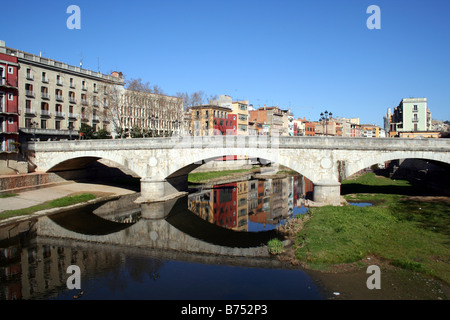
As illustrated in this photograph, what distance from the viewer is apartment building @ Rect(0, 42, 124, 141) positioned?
47562 mm

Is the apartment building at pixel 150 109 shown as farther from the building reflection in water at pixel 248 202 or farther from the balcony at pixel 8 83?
the building reflection in water at pixel 248 202

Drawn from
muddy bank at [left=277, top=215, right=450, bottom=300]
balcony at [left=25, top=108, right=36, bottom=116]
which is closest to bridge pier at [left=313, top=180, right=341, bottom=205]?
muddy bank at [left=277, top=215, right=450, bottom=300]

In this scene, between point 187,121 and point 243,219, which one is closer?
point 243,219

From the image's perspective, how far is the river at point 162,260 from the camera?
14641 millimetres

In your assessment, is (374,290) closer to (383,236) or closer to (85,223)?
(383,236)

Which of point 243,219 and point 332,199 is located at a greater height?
point 332,199

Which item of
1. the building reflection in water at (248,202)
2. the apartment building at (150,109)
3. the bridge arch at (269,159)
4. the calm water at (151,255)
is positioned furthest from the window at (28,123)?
the building reflection in water at (248,202)

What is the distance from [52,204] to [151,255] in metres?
17.7

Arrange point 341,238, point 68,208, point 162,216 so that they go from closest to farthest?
point 341,238 < point 162,216 < point 68,208

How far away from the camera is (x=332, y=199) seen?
95.9 feet

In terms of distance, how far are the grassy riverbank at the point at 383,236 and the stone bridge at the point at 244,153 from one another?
13.4 ft

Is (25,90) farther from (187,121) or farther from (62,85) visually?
(187,121)
